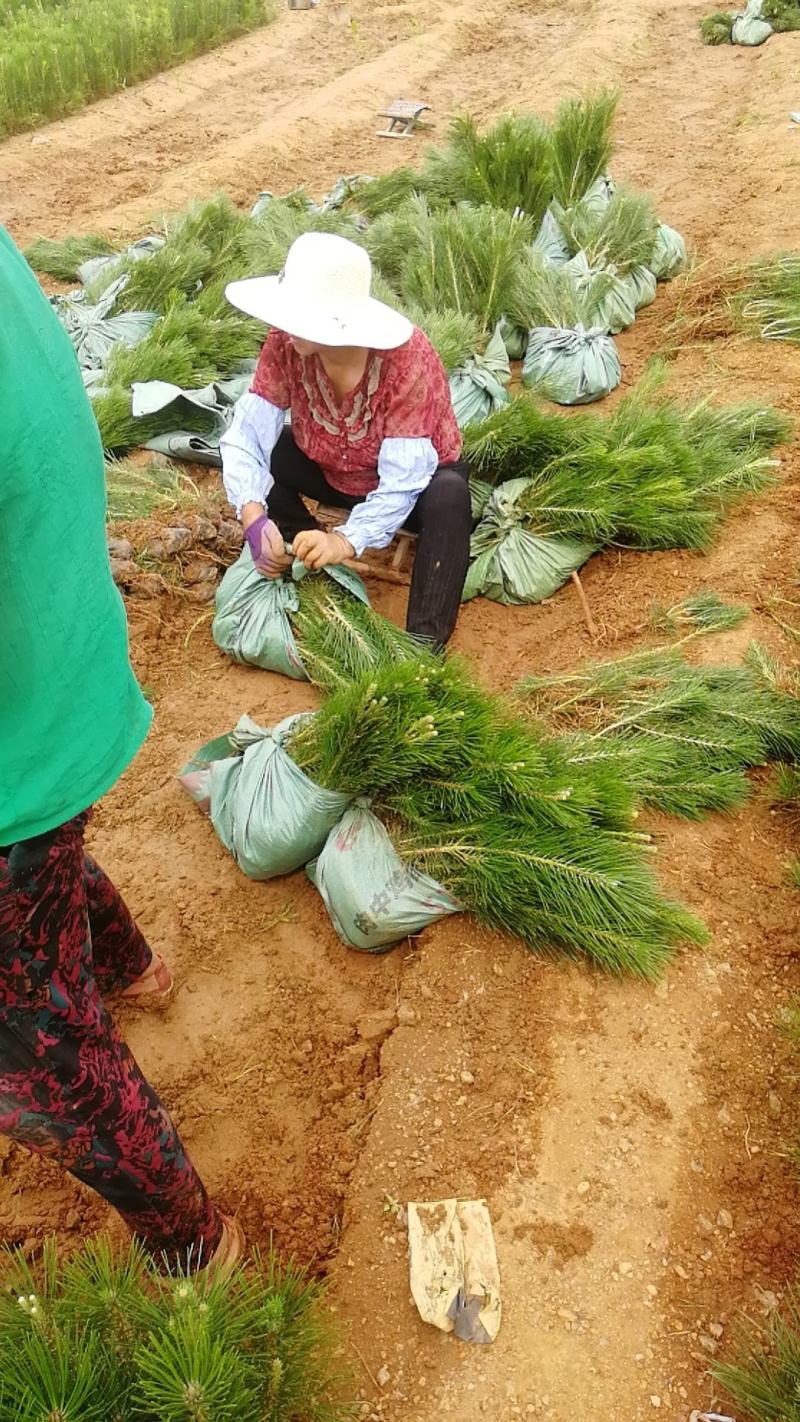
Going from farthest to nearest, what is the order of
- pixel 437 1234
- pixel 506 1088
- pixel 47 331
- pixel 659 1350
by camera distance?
pixel 506 1088 < pixel 437 1234 < pixel 659 1350 < pixel 47 331

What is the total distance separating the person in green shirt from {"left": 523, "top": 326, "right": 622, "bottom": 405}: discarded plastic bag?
3062mm

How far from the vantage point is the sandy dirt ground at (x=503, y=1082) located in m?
1.47

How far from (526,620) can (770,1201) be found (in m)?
1.84

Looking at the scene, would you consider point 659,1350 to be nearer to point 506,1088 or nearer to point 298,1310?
point 506,1088

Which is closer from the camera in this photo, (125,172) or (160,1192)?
(160,1192)

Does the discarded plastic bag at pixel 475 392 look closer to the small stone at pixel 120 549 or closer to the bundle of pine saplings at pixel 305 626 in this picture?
the bundle of pine saplings at pixel 305 626

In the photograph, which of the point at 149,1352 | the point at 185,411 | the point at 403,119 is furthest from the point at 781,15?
the point at 149,1352

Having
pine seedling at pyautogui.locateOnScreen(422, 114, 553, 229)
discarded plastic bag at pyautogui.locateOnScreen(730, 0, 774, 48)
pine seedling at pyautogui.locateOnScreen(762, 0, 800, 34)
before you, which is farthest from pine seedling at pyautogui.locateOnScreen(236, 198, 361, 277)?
pine seedling at pyautogui.locateOnScreen(762, 0, 800, 34)

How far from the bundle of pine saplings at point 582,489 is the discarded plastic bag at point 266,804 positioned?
3.75ft

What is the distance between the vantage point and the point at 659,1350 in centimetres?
144

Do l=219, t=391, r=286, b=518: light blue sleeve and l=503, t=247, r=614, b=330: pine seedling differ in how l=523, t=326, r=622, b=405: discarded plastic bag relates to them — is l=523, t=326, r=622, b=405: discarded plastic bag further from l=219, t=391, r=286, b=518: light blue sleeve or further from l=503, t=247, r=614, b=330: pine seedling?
l=219, t=391, r=286, b=518: light blue sleeve

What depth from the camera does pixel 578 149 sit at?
4797 millimetres

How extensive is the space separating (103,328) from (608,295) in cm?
228

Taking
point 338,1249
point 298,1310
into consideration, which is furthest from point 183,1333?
point 338,1249
